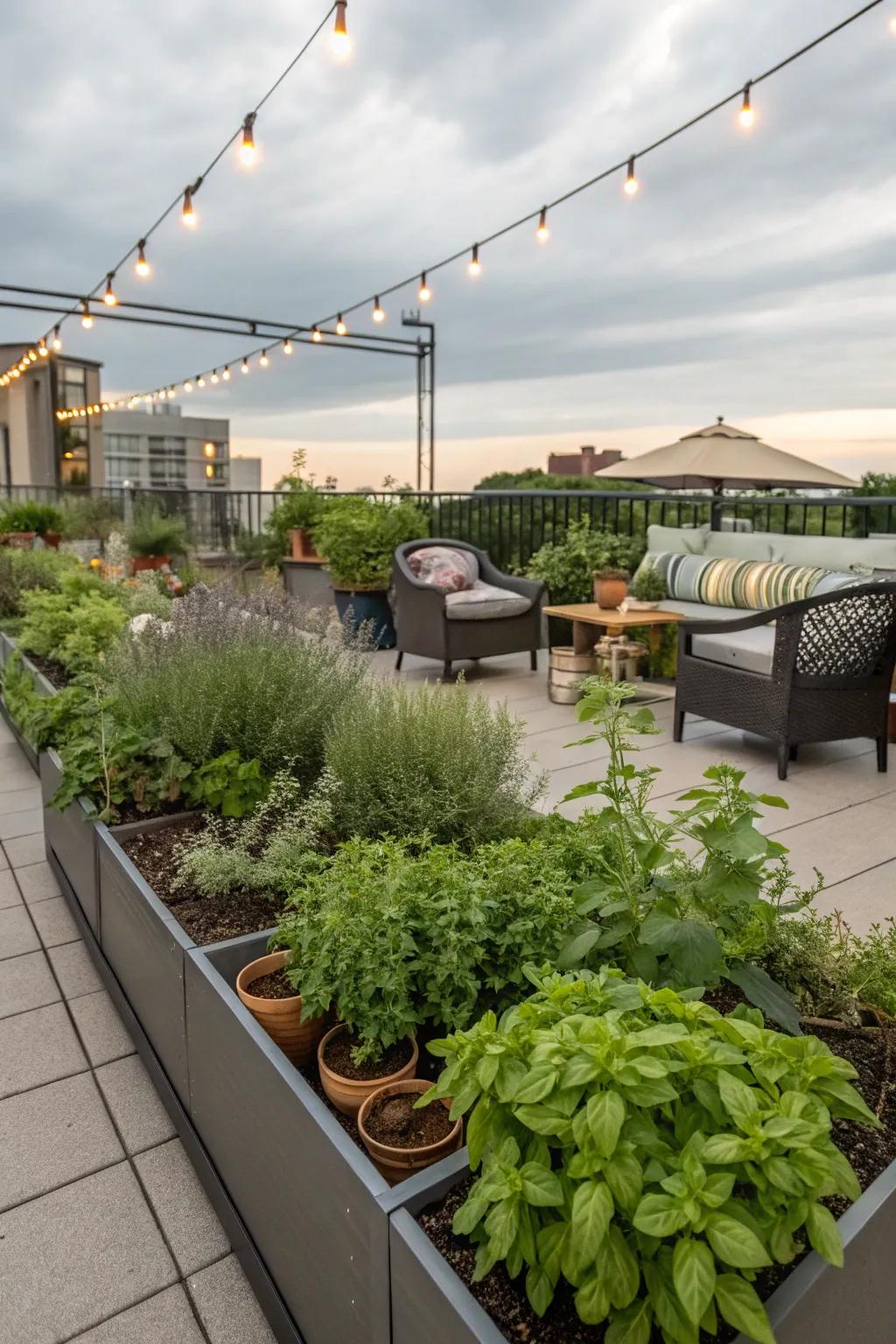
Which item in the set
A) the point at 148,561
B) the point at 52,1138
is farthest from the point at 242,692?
the point at 148,561

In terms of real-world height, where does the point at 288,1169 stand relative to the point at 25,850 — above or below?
above

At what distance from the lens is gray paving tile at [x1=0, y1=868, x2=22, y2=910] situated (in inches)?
117

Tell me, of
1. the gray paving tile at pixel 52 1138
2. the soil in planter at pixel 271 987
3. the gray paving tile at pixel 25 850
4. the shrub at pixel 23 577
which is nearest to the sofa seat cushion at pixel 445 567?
the shrub at pixel 23 577

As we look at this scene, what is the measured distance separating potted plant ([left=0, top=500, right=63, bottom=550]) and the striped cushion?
660 cm

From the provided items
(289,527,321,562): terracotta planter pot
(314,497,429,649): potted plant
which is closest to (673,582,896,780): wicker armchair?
(314,497,429,649): potted plant

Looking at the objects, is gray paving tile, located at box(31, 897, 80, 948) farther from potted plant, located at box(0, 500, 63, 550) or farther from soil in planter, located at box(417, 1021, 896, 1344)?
potted plant, located at box(0, 500, 63, 550)

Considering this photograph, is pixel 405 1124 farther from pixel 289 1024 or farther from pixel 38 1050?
pixel 38 1050

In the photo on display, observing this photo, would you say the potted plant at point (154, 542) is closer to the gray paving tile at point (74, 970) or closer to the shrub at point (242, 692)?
the shrub at point (242, 692)

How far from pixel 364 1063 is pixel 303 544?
7.49 metres

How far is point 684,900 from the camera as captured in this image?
147cm

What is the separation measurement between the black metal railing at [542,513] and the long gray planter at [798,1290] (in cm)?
504

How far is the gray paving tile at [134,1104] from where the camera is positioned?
186 cm

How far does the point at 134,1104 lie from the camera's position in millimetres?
1969

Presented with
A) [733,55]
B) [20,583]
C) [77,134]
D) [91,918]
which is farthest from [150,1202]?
[77,134]
